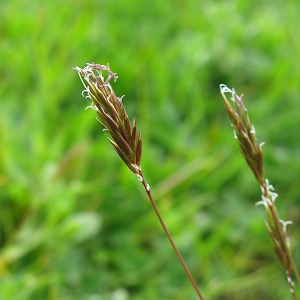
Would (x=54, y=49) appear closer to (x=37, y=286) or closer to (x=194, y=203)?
(x=194, y=203)

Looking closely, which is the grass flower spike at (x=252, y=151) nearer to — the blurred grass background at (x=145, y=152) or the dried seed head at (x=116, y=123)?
the dried seed head at (x=116, y=123)

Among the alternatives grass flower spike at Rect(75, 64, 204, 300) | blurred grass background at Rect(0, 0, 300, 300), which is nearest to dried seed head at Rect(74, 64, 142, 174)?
grass flower spike at Rect(75, 64, 204, 300)

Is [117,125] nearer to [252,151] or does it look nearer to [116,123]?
[116,123]

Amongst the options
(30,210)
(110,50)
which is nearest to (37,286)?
(30,210)

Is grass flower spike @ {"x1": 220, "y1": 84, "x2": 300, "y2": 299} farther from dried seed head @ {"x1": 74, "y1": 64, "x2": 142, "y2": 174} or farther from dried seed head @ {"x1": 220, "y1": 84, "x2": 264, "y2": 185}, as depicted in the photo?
dried seed head @ {"x1": 74, "y1": 64, "x2": 142, "y2": 174}

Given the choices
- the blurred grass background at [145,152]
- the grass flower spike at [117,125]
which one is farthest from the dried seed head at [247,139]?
the blurred grass background at [145,152]

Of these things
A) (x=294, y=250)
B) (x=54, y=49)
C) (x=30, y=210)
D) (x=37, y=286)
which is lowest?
(x=294, y=250)

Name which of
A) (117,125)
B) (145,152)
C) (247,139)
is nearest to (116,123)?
(117,125)

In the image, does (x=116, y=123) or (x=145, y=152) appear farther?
(x=145, y=152)
